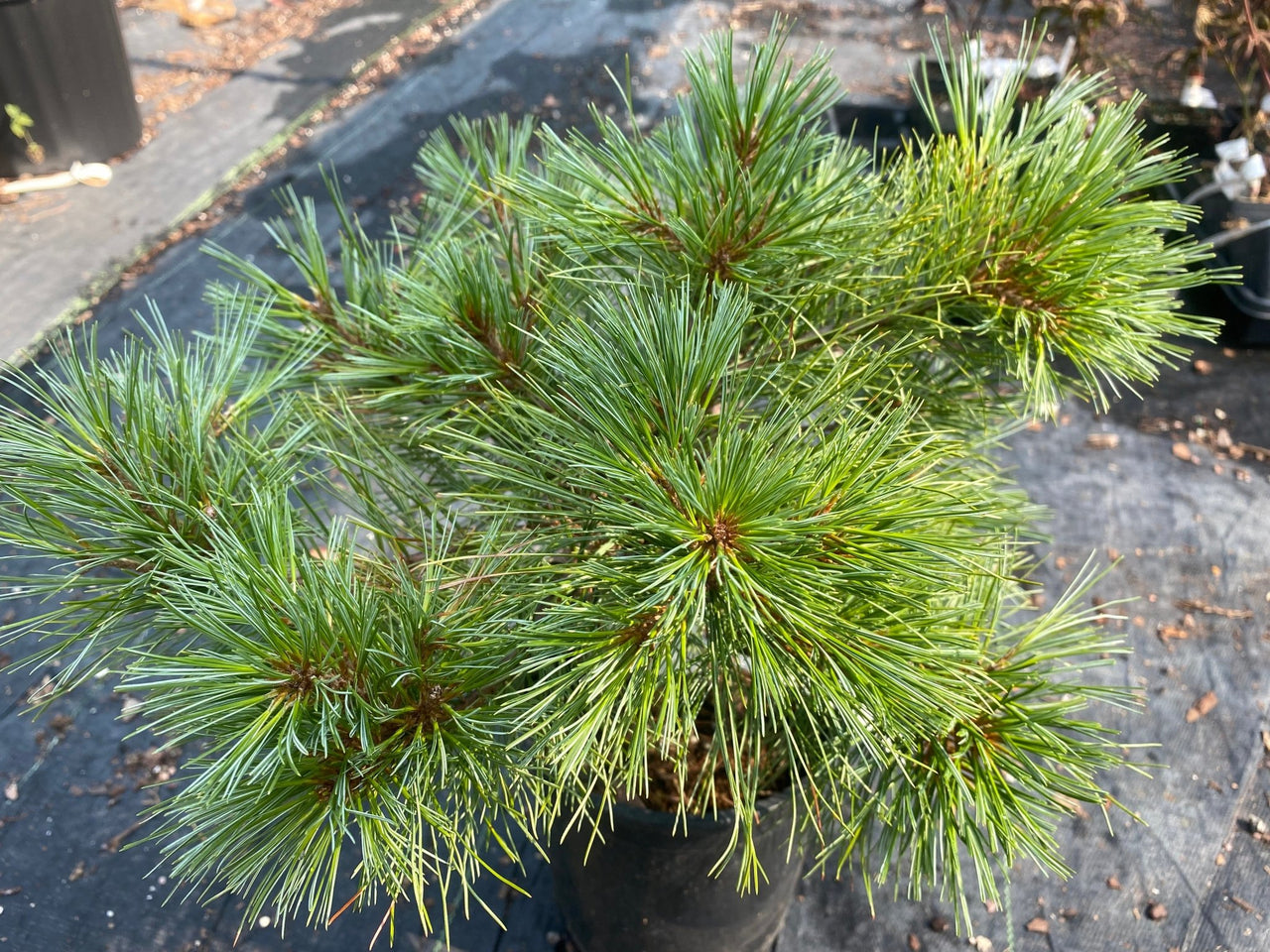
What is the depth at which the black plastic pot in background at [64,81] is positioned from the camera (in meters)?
2.52

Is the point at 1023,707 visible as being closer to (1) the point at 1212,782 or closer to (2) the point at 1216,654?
(1) the point at 1212,782

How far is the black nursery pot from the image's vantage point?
0.93 m

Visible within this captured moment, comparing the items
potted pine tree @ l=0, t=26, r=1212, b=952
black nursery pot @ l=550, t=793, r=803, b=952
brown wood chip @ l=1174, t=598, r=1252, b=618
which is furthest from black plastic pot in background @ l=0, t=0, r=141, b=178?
brown wood chip @ l=1174, t=598, r=1252, b=618

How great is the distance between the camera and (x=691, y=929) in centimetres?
106

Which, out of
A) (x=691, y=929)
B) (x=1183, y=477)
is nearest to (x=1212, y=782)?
(x=1183, y=477)

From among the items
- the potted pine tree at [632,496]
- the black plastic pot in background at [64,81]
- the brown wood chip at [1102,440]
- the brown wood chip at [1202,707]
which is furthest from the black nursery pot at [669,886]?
the black plastic pot in background at [64,81]

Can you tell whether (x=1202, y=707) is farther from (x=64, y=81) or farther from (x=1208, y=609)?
(x=64, y=81)

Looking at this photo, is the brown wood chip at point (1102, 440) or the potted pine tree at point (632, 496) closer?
the potted pine tree at point (632, 496)

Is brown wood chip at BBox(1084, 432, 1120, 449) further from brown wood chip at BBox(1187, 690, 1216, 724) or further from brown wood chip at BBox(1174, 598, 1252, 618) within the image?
brown wood chip at BBox(1187, 690, 1216, 724)

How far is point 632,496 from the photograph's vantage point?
0.57 m

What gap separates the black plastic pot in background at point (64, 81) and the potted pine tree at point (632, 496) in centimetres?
222

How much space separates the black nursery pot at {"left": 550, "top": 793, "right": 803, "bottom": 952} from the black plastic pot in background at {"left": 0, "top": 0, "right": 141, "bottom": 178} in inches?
99.8

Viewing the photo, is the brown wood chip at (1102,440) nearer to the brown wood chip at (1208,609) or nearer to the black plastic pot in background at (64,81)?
the brown wood chip at (1208,609)

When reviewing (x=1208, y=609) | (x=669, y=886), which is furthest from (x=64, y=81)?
(x=1208, y=609)
